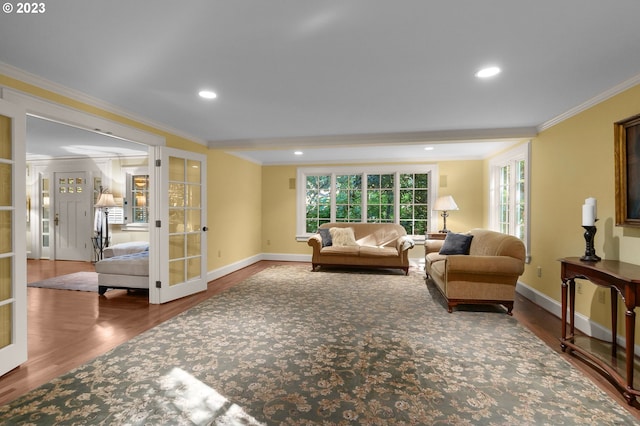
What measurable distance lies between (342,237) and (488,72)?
3992 millimetres

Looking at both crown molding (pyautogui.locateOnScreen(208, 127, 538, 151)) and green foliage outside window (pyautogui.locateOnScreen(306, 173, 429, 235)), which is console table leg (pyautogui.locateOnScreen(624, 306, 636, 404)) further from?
green foliage outside window (pyautogui.locateOnScreen(306, 173, 429, 235))

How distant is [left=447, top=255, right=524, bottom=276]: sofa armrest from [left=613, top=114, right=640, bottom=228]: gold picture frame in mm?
992

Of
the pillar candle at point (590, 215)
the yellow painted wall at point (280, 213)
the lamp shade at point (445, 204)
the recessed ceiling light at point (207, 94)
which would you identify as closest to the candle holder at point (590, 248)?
the pillar candle at point (590, 215)

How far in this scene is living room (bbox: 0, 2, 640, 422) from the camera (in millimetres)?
2756

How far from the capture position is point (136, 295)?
4.29m

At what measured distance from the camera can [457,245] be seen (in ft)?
15.0

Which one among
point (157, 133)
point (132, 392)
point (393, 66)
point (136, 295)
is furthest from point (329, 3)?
point (136, 295)

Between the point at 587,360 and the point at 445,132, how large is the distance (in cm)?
294

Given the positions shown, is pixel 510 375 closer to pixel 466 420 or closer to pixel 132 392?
pixel 466 420

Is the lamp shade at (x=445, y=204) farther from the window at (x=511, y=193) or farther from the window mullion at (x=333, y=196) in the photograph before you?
the window mullion at (x=333, y=196)

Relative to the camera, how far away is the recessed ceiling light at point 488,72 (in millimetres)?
2367

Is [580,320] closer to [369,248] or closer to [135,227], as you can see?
[369,248]

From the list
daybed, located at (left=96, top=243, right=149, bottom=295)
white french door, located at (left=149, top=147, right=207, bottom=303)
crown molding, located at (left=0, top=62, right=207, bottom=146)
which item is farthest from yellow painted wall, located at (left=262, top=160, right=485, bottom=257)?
crown molding, located at (left=0, top=62, right=207, bottom=146)

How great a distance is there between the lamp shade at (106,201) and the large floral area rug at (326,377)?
12.6ft
